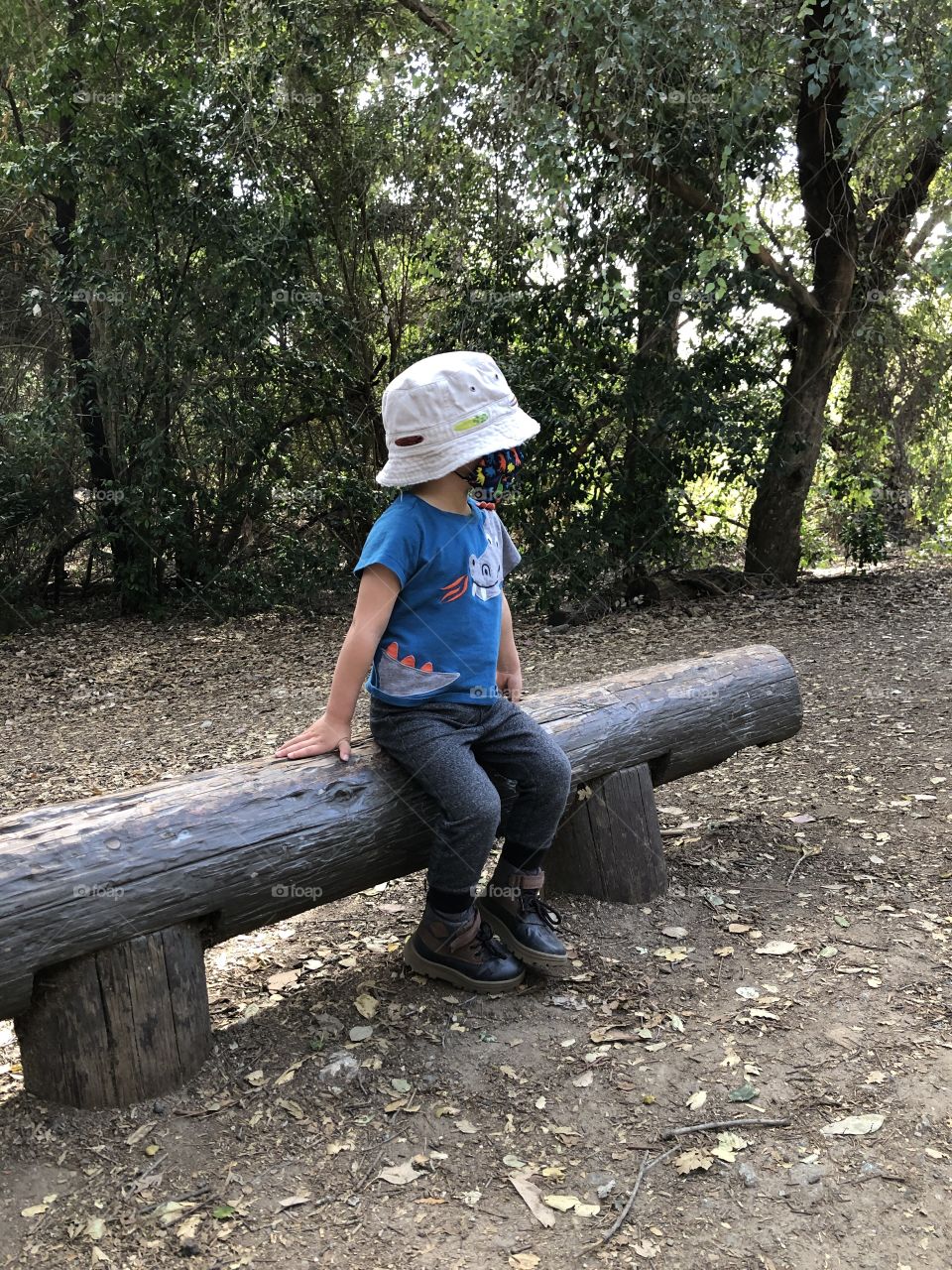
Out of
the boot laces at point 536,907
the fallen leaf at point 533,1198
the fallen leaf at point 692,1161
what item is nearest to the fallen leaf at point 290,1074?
the fallen leaf at point 533,1198

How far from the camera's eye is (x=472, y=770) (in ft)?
9.05

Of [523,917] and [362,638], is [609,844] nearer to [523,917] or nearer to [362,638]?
[523,917]

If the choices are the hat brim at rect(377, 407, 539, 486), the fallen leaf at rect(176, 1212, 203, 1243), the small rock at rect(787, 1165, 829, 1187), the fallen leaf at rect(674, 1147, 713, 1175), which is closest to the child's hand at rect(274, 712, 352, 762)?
the hat brim at rect(377, 407, 539, 486)

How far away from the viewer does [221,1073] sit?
8.65 feet

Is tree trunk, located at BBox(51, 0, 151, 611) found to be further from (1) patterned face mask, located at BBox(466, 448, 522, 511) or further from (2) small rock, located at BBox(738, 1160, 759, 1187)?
(2) small rock, located at BBox(738, 1160, 759, 1187)

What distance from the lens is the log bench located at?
2.34 m

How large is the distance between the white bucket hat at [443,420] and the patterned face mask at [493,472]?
0.03 metres

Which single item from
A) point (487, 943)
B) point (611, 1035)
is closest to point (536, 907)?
point (487, 943)

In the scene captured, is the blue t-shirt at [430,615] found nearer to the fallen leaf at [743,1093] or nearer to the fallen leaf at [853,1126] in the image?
the fallen leaf at [743,1093]

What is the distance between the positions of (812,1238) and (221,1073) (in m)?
1.37

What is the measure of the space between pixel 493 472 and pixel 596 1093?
153 cm

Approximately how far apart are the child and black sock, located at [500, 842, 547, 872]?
206 millimetres

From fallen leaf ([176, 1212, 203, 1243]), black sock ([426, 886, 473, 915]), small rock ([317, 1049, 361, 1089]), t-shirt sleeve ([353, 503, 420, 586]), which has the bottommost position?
small rock ([317, 1049, 361, 1089])

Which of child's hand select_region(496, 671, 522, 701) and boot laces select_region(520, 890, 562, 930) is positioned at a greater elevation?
child's hand select_region(496, 671, 522, 701)
